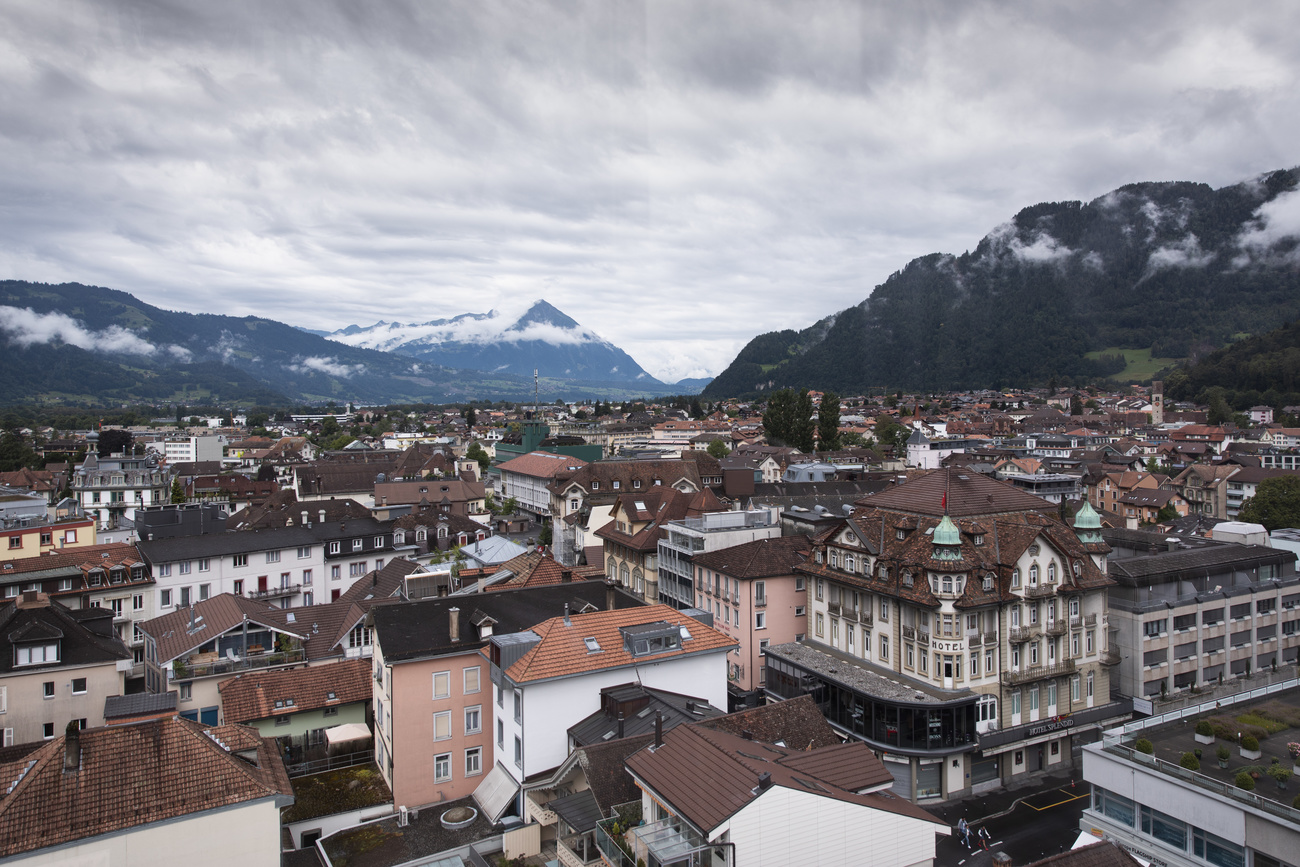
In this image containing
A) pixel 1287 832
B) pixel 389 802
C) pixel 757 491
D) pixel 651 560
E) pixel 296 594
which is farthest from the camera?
pixel 757 491

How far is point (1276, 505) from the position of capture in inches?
2731

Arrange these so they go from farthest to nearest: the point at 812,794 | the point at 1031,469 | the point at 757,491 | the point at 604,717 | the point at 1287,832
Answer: the point at 1031,469
the point at 757,491
the point at 604,717
the point at 1287,832
the point at 812,794

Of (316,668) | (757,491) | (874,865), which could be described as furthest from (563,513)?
(874,865)

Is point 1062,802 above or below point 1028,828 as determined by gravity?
below

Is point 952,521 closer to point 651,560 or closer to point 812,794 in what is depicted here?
point 812,794

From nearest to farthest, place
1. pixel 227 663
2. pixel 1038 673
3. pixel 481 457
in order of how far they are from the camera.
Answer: pixel 1038 673
pixel 227 663
pixel 481 457

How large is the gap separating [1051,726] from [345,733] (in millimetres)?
30572

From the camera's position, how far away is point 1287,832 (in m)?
18.7

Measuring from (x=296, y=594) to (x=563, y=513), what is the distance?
27620 millimetres

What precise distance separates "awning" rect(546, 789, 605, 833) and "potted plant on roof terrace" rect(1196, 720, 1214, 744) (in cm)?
1898

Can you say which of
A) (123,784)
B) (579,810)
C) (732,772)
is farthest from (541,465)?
(732,772)

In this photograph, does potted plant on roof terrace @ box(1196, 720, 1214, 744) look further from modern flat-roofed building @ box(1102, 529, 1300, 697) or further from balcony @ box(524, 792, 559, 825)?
balcony @ box(524, 792, 559, 825)

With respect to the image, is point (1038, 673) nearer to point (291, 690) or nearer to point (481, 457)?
point (291, 690)

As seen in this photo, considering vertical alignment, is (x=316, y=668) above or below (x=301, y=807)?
above
